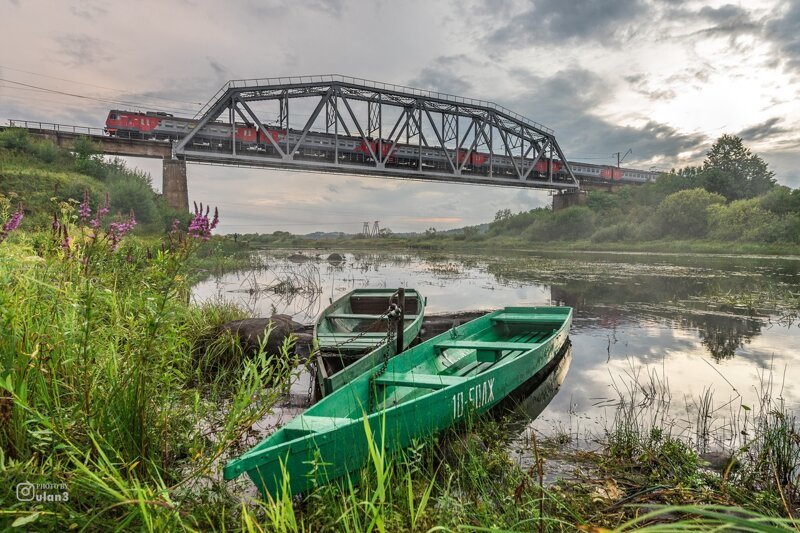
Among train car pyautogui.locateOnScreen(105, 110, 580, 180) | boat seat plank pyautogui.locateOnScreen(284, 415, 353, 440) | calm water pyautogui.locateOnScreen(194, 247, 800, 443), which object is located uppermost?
train car pyautogui.locateOnScreen(105, 110, 580, 180)

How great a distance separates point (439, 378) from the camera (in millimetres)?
4547

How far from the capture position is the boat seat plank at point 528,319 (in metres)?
7.89

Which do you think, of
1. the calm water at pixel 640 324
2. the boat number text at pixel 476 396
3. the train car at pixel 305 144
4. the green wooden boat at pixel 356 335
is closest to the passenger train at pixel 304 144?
the train car at pixel 305 144

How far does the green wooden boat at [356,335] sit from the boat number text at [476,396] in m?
1.07

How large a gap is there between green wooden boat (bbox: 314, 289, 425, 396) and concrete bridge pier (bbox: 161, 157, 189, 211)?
3269 centimetres

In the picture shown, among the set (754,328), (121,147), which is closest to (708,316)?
(754,328)

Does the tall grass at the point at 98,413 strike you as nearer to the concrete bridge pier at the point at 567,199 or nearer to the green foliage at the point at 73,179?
the green foliage at the point at 73,179

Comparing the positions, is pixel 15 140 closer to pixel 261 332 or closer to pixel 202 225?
pixel 261 332

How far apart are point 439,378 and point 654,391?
314cm

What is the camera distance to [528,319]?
7992 millimetres

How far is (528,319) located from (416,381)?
13.6ft

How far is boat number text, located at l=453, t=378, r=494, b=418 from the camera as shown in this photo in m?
3.94

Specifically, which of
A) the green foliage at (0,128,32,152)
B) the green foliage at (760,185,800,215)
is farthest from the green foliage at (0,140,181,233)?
the green foliage at (760,185,800,215)

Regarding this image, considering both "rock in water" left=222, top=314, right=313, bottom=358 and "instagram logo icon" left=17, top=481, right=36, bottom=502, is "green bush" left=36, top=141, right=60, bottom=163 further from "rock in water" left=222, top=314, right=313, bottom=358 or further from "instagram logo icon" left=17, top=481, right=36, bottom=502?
"instagram logo icon" left=17, top=481, right=36, bottom=502
